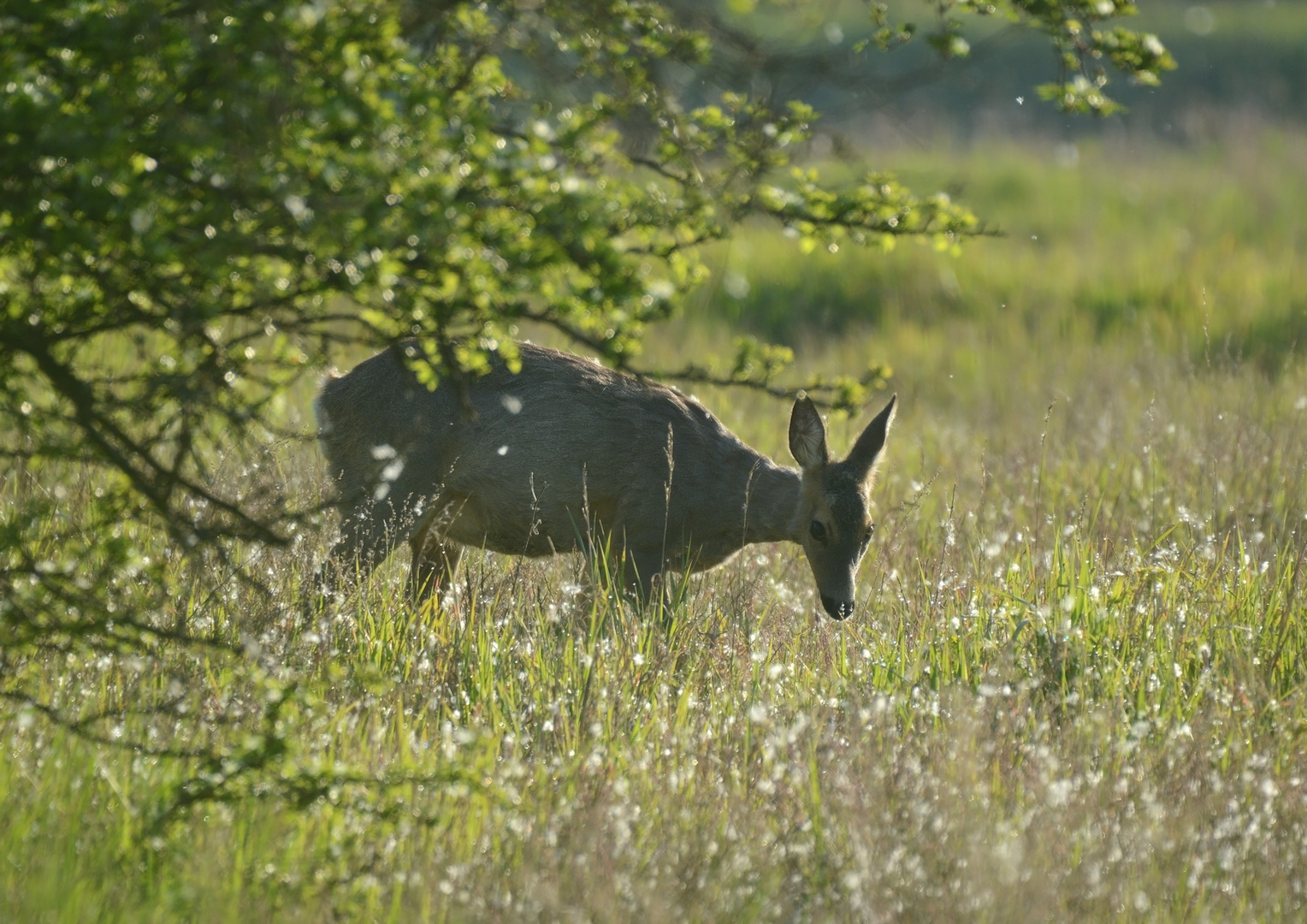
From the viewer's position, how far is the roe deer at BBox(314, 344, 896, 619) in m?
6.91

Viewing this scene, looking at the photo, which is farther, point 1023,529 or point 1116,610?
point 1023,529

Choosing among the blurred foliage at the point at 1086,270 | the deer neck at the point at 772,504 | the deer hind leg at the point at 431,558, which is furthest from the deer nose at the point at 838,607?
the blurred foliage at the point at 1086,270

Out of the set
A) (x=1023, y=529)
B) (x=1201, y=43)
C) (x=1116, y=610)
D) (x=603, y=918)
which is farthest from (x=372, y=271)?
(x=1201, y=43)

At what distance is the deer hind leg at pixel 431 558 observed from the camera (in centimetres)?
715

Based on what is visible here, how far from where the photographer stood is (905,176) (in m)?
4.30

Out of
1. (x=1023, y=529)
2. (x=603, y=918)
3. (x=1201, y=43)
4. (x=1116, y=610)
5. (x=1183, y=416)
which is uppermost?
(x=603, y=918)

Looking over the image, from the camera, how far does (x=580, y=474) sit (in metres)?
7.14

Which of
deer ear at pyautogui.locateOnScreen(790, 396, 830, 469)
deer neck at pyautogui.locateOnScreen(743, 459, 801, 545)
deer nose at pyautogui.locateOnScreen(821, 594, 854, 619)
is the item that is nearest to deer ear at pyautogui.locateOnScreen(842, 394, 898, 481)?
deer ear at pyautogui.locateOnScreen(790, 396, 830, 469)

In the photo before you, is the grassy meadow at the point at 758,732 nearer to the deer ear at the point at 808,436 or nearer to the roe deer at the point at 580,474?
the roe deer at the point at 580,474

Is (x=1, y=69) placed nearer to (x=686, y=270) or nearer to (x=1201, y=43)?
(x=686, y=270)

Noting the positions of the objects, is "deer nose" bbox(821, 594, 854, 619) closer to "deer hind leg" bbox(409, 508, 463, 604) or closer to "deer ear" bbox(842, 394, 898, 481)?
"deer ear" bbox(842, 394, 898, 481)

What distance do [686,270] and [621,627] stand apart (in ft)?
8.27

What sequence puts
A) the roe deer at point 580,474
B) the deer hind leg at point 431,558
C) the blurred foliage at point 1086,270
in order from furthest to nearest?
the blurred foliage at point 1086,270 < the deer hind leg at point 431,558 < the roe deer at point 580,474

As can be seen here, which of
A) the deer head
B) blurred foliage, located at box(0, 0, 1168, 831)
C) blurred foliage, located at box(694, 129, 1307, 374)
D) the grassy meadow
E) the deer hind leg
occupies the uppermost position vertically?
blurred foliage, located at box(0, 0, 1168, 831)
